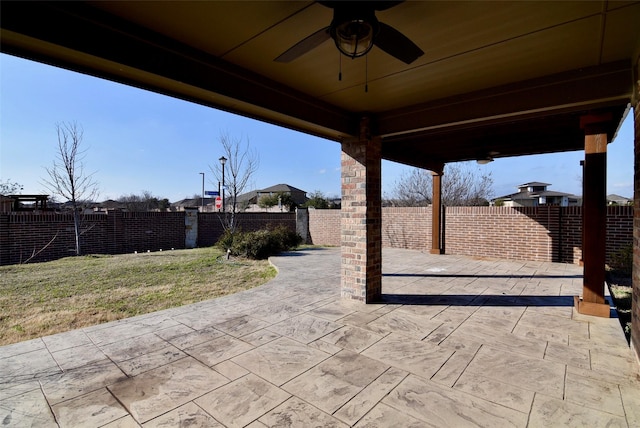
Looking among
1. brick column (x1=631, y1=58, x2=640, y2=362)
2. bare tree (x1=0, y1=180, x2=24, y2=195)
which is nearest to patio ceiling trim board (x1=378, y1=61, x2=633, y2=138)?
brick column (x1=631, y1=58, x2=640, y2=362)

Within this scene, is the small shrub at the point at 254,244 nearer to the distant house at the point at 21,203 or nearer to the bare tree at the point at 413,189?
the distant house at the point at 21,203

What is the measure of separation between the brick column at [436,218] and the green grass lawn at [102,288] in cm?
501

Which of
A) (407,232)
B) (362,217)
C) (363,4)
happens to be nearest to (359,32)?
(363,4)

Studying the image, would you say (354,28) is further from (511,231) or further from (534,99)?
(511,231)

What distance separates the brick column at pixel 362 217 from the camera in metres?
4.09

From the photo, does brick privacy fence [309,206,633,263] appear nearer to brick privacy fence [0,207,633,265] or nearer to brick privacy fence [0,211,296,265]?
brick privacy fence [0,207,633,265]

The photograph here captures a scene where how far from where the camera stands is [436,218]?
29.4ft

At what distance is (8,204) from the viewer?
32.1 ft

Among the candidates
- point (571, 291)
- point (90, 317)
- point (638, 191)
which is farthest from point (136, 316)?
point (571, 291)

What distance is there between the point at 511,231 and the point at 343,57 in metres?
7.59

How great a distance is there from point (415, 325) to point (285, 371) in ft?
5.43

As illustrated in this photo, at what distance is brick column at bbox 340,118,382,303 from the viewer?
13.4 ft

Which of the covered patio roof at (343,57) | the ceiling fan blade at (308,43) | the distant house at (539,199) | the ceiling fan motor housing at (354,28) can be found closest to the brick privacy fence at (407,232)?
the covered patio roof at (343,57)

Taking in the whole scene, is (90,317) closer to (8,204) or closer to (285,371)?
(285,371)
